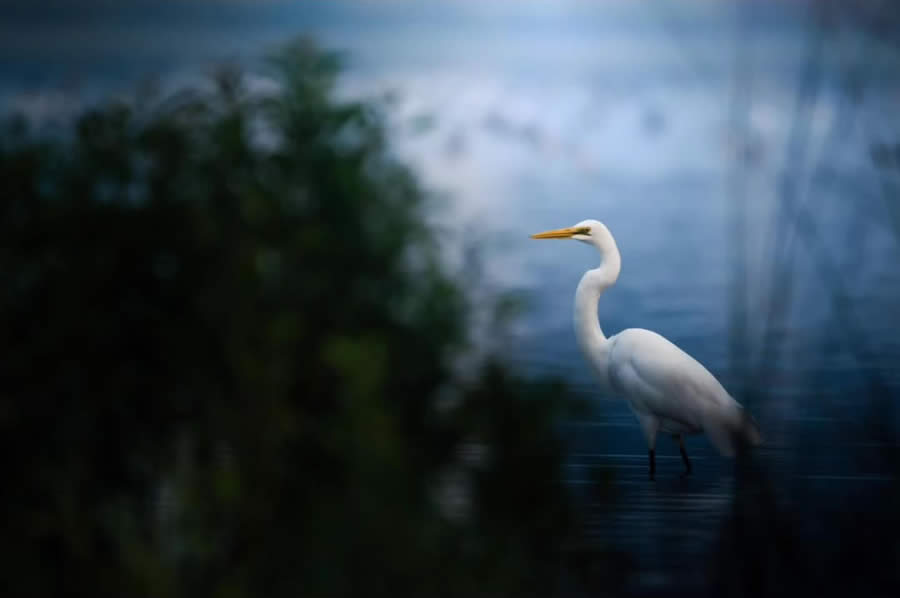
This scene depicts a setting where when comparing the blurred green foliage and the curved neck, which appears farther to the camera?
the curved neck

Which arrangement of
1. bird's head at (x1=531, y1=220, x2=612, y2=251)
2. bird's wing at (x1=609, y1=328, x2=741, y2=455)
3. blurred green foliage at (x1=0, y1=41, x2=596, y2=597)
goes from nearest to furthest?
blurred green foliage at (x1=0, y1=41, x2=596, y2=597)
bird's wing at (x1=609, y1=328, x2=741, y2=455)
bird's head at (x1=531, y1=220, x2=612, y2=251)

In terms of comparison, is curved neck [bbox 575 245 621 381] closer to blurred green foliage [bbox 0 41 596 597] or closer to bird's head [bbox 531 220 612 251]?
bird's head [bbox 531 220 612 251]

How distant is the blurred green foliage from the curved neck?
5.70 ft

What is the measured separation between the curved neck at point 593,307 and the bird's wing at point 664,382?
49 mm

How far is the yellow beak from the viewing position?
347 centimetres

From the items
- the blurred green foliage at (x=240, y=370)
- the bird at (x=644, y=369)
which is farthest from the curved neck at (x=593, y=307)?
the blurred green foliage at (x=240, y=370)

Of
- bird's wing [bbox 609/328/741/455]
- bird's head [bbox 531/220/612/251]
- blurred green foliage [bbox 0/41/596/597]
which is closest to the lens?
blurred green foliage [bbox 0/41/596/597]

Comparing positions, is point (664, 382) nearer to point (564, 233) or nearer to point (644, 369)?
point (644, 369)

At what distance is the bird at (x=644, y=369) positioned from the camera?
11.4ft

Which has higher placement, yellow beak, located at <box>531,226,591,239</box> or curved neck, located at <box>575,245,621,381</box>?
yellow beak, located at <box>531,226,591,239</box>

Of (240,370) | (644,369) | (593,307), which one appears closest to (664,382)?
(644,369)

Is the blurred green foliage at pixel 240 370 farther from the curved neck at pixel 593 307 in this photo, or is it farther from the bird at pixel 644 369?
the curved neck at pixel 593 307

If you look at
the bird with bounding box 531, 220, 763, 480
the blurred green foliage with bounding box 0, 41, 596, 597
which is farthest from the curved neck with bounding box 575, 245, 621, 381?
the blurred green foliage with bounding box 0, 41, 596, 597

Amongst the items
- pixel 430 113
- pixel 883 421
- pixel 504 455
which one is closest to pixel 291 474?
pixel 504 455
